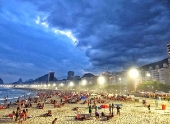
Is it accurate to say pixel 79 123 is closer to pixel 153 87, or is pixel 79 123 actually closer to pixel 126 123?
pixel 126 123

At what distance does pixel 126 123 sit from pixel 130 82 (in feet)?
267

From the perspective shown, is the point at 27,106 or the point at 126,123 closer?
the point at 126,123

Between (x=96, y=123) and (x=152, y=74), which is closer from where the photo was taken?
(x=96, y=123)

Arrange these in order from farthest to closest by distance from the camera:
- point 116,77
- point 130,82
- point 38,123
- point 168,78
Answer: point 116,77 < point 168,78 < point 130,82 < point 38,123

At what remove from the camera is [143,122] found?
2144cm

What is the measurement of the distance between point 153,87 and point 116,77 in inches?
4403

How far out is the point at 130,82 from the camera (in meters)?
99.2

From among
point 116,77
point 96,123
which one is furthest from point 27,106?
point 116,77

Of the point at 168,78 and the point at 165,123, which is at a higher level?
the point at 168,78

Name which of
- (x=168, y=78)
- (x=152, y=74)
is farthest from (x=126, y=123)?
(x=152, y=74)

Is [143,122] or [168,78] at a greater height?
[168,78]

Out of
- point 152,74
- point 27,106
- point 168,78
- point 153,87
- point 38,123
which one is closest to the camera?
point 38,123

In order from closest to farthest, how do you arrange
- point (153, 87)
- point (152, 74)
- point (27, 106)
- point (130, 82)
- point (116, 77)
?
point (27, 106), point (153, 87), point (130, 82), point (152, 74), point (116, 77)

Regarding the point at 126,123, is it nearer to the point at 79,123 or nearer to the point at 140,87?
the point at 79,123
